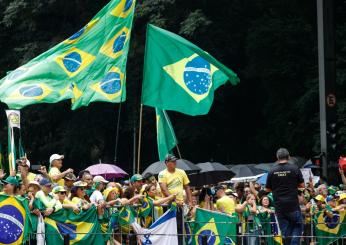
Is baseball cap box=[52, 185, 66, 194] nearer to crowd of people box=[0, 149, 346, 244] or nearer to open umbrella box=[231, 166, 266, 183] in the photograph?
crowd of people box=[0, 149, 346, 244]

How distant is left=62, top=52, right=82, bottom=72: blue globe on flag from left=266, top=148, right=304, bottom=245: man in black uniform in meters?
5.29

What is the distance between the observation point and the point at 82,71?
762 inches

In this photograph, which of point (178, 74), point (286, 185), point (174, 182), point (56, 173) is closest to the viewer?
point (286, 185)

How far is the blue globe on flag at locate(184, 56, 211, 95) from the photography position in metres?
20.4

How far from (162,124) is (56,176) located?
12.3 feet

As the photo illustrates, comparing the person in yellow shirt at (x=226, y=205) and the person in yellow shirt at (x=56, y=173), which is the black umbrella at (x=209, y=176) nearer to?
the person in yellow shirt at (x=226, y=205)

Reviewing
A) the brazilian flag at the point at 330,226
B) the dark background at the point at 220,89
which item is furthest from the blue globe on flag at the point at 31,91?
the dark background at the point at 220,89

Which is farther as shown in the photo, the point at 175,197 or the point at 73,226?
the point at 175,197

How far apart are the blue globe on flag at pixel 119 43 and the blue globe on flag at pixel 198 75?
60.1 inches

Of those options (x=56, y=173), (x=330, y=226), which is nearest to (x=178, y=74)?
(x=56, y=173)

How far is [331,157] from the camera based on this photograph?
974 inches

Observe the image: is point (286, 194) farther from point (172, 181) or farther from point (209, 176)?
point (209, 176)

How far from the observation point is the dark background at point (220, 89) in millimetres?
38844

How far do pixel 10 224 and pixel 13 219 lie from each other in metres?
0.09
